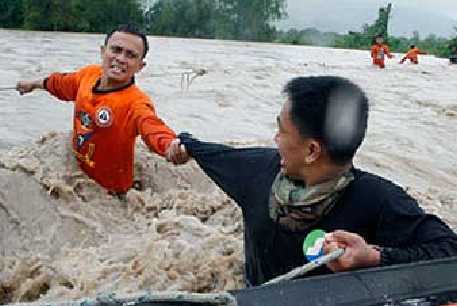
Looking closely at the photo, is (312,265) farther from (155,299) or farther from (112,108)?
(112,108)

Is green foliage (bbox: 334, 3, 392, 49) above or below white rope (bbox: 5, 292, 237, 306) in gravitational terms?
below

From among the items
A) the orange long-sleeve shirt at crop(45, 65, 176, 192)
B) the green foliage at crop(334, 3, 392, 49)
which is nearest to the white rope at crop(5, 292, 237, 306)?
the orange long-sleeve shirt at crop(45, 65, 176, 192)

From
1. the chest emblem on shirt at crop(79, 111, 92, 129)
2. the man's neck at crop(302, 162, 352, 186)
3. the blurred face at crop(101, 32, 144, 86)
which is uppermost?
the blurred face at crop(101, 32, 144, 86)

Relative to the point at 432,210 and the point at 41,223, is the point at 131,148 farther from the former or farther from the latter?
the point at 432,210

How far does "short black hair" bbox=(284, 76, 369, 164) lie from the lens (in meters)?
2.09

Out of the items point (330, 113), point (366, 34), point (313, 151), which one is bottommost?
point (366, 34)

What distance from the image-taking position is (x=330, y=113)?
82.0 inches

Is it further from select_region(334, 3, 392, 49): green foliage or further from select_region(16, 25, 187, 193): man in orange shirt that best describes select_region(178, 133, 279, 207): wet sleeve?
select_region(334, 3, 392, 49): green foliage

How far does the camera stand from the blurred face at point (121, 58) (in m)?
3.94

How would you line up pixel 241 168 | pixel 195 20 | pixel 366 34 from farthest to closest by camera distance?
1. pixel 366 34
2. pixel 195 20
3. pixel 241 168

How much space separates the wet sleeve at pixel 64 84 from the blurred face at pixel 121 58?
317 mm

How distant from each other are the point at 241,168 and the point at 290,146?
0.34 metres

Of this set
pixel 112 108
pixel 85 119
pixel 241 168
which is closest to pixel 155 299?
pixel 241 168

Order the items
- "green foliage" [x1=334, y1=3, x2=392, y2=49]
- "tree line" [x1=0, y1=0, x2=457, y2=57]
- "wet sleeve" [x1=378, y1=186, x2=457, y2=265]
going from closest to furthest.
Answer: "wet sleeve" [x1=378, y1=186, x2=457, y2=265] < "tree line" [x1=0, y1=0, x2=457, y2=57] < "green foliage" [x1=334, y1=3, x2=392, y2=49]
